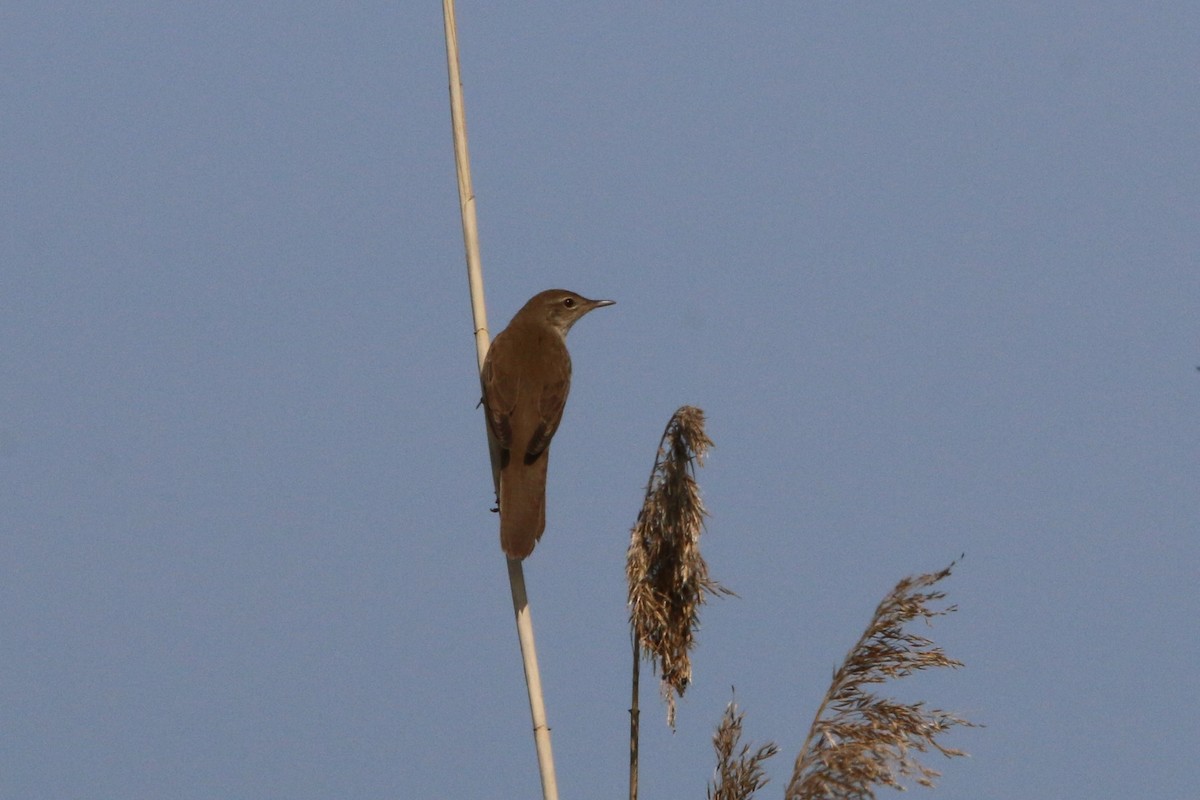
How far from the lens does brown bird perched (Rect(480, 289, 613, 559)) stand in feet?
13.0

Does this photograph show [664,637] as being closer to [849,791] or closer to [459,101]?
[849,791]

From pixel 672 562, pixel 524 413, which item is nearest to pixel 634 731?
pixel 672 562

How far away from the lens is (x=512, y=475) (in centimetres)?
420

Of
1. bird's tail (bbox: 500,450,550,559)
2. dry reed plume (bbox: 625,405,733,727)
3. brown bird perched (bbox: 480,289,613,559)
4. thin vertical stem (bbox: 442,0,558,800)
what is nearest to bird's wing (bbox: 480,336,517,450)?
brown bird perched (bbox: 480,289,613,559)

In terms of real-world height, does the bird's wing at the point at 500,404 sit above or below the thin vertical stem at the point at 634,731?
above

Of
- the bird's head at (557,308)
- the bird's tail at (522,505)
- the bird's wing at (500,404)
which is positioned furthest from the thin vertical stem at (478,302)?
the bird's head at (557,308)

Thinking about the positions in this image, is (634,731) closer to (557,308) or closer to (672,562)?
(672,562)

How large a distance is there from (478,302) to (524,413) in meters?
0.69

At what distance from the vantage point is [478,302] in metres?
3.71

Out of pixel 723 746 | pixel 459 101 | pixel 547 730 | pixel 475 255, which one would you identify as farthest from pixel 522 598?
pixel 459 101

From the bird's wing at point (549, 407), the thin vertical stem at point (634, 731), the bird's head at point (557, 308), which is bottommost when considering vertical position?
the thin vertical stem at point (634, 731)

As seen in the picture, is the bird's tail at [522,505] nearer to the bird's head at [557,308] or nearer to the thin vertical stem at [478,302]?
the thin vertical stem at [478,302]

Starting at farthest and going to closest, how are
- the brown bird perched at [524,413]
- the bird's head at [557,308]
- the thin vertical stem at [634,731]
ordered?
the bird's head at [557,308]
the brown bird perched at [524,413]
the thin vertical stem at [634,731]

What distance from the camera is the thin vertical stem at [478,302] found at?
3160 mm
